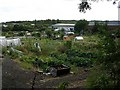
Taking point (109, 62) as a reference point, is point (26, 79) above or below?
below

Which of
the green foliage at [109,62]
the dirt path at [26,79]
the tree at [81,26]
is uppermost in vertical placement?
the green foliage at [109,62]

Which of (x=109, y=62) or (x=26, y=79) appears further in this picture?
(x=26, y=79)

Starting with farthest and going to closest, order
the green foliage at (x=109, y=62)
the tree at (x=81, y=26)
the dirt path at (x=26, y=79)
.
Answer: the tree at (x=81, y=26)
the dirt path at (x=26, y=79)
the green foliage at (x=109, y=62)

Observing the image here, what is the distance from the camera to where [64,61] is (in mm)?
27031

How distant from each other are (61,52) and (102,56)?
2645 cm

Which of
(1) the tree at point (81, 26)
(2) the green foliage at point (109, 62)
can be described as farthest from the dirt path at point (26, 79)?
(1) the tree at point (81, 26)

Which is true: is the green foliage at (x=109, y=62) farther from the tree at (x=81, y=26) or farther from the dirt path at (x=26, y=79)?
the tree at (x=81, y=26)

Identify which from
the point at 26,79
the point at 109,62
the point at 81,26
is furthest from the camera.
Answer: the point at 81,26

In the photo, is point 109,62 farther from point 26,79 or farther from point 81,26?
point 81,26

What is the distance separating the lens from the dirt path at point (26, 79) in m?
16.7

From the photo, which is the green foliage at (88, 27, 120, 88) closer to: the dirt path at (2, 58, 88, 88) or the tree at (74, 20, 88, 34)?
the dirt path at (2, 58, 88, 88)

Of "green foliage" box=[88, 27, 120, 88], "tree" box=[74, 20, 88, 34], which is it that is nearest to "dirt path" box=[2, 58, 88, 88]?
"green foliage" box=[88, 27, 120, 88]

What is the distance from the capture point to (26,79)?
19172 millimetres

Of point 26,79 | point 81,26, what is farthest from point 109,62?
point 81,26
